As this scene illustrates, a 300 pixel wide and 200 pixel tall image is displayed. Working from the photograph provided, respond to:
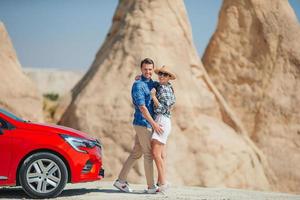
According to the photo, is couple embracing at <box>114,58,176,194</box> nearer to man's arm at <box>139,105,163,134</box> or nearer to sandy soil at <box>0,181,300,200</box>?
man's arm at <box>139,105,163,134</box>

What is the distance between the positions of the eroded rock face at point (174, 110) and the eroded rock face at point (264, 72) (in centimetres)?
110

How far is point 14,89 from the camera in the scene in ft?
49.3

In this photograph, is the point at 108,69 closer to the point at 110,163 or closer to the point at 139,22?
the point at 139,22

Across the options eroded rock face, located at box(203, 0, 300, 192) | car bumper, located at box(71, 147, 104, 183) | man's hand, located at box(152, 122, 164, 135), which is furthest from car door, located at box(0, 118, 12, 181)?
eroded rock face, located at box(203, 0, 300, 192)

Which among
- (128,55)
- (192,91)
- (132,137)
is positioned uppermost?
(128,55)

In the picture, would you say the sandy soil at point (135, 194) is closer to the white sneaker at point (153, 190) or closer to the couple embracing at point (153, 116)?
the white sneaker at point (153, 190)

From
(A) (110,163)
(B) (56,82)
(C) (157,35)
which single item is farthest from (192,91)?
(B) (56,82)

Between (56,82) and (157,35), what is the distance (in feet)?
306

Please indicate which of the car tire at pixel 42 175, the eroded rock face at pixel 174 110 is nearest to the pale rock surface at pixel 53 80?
the eroded rock face at pixel 174 110

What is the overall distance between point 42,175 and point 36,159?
212 millimetres

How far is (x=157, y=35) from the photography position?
48.1ft

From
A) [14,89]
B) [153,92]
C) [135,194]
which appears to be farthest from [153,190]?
[14,89]

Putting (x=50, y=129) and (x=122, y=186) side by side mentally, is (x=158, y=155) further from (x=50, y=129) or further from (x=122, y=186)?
(x=50, y=129)

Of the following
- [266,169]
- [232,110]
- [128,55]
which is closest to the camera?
[128,55]
